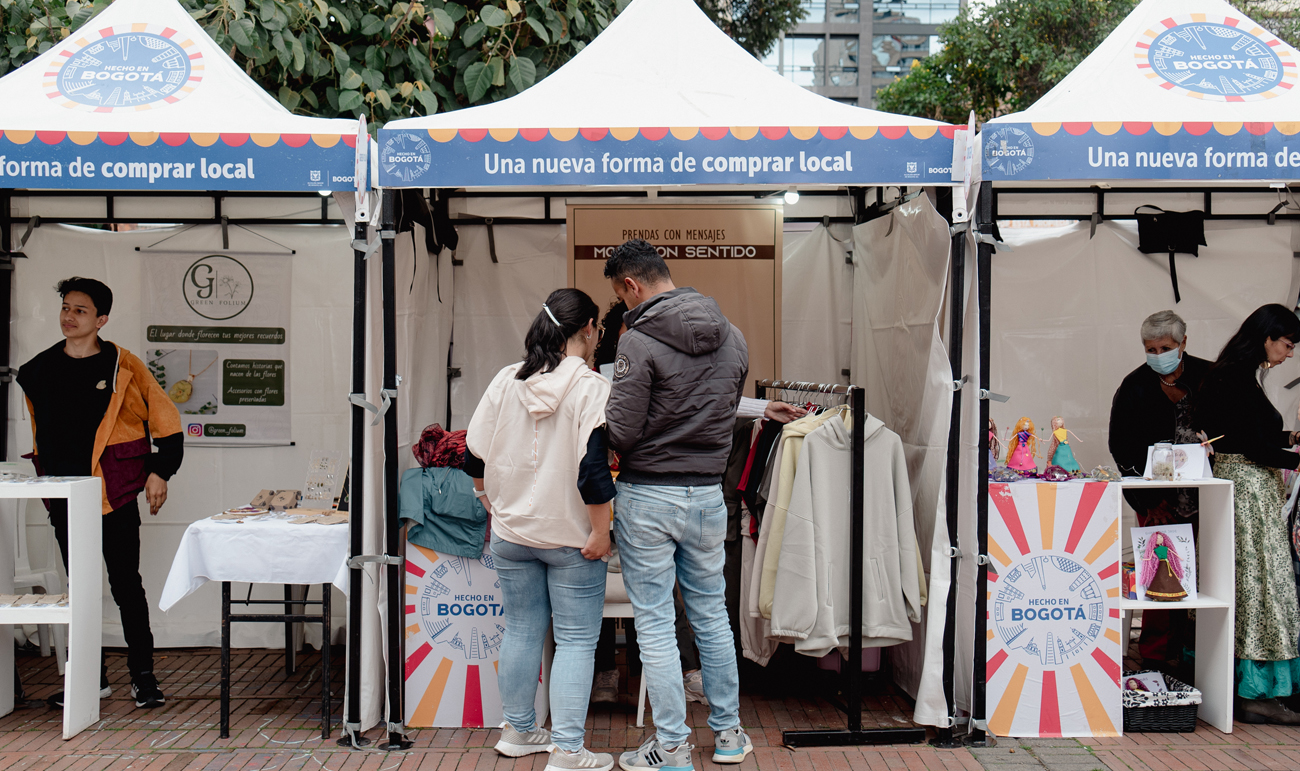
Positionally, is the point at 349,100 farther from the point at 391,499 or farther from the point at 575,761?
the point at 575,761

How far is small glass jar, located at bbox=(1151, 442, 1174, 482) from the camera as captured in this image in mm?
3736

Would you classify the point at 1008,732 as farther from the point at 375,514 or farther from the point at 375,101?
the point at 375,101

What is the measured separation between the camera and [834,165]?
133 inches

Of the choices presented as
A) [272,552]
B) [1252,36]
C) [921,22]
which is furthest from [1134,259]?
[921,22]

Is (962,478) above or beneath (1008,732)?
above

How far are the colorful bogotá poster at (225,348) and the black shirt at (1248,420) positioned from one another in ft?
13.8

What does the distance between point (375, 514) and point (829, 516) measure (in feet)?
5.55

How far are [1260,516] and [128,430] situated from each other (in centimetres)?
459

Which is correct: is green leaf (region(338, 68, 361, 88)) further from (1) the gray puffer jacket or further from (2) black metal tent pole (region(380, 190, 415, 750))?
(1) the gray puffer jacket

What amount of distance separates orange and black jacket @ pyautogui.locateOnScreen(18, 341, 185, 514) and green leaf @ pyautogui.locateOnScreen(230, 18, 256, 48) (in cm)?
193

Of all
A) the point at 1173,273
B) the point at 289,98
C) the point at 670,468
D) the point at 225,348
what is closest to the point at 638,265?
the point at 670,468

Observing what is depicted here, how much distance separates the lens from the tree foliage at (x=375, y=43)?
5.35m

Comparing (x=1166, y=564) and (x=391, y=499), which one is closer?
(x=391, y=499)

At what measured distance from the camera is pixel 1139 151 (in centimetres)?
335
